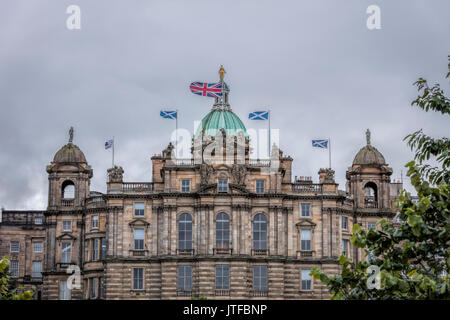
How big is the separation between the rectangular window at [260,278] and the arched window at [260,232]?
2.48 meters

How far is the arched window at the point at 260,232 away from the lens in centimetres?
10006

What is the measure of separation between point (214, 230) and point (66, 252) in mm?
22213

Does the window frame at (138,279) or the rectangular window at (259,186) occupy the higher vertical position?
the rectangular window at (259,186)

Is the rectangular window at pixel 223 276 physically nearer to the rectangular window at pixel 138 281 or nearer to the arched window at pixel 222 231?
the arched window at pixel 222 231

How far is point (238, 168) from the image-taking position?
329 feet

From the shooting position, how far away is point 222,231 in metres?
99.4

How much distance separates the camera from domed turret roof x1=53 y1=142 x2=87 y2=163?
112 metres

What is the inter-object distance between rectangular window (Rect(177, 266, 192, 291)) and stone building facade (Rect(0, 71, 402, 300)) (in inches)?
4.6

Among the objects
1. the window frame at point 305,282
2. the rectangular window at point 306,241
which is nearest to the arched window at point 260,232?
the rectangular window at point 306,241

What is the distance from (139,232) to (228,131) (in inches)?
709
